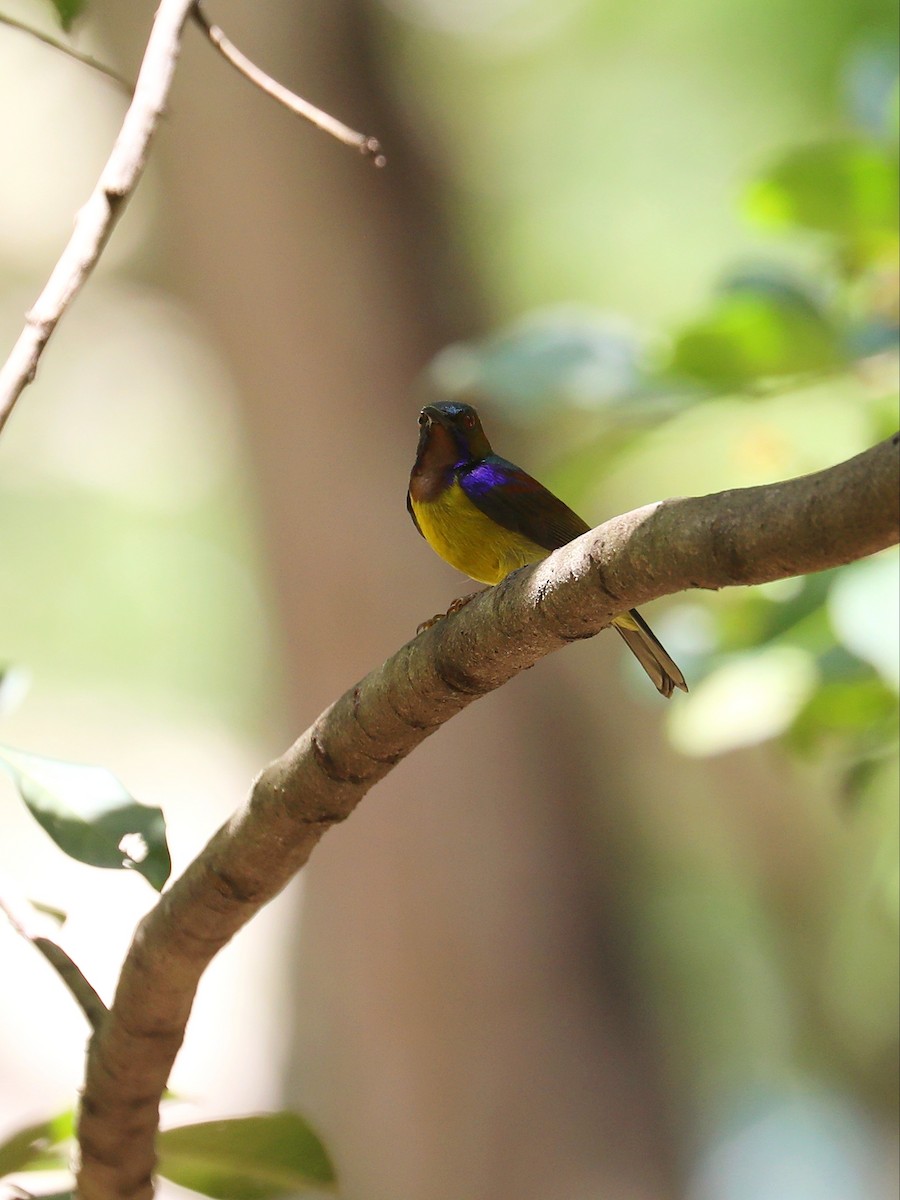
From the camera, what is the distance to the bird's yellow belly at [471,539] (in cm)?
261

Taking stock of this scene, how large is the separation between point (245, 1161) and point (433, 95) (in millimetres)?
6601

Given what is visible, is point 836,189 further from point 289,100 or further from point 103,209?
point 103,209

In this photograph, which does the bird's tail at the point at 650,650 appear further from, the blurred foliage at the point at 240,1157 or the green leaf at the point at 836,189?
the green leaf at the point at 836,189

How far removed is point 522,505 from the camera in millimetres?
2551

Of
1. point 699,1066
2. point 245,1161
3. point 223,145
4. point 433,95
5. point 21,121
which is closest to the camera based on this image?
point 245,1161

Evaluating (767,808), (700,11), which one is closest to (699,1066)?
(767,808)

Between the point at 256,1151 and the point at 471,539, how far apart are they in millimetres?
1321

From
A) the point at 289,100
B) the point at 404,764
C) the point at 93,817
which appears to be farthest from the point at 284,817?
the point at 404,764

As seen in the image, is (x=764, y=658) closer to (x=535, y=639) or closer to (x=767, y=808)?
(x=535, y=639)

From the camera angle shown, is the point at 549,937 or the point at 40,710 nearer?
the point at 549,937

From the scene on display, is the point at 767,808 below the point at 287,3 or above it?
below

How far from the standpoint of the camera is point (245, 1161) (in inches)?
71.6

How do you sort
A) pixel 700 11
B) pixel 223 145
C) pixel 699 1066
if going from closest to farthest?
1. pixel 223 145
2. pixel 699 1066
3. pixel 700 11

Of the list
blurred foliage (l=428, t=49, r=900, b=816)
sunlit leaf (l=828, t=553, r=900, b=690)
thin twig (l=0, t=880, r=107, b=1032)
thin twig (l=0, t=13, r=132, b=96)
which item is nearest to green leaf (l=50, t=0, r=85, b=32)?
thin twig (l=0, t=13, r=132, b=96)
